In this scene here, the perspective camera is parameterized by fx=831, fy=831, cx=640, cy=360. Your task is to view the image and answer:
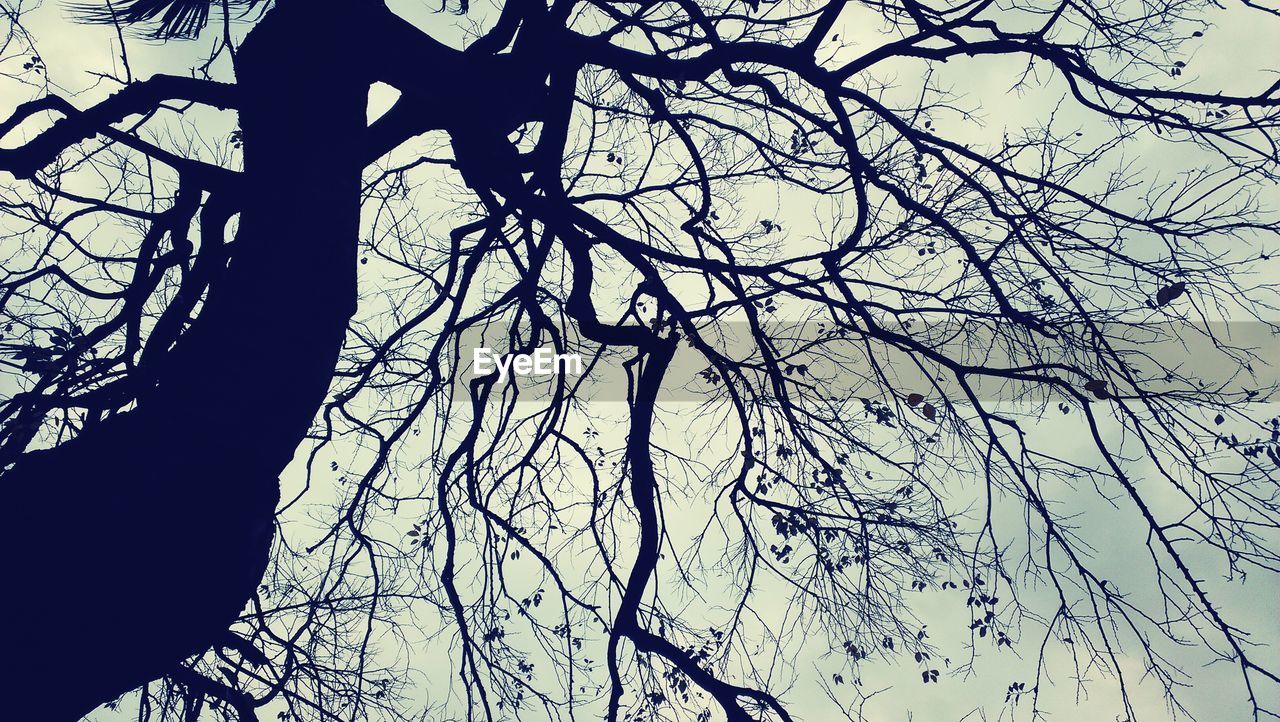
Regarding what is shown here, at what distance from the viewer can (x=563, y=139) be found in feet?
13.0

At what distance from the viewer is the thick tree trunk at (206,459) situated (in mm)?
2039

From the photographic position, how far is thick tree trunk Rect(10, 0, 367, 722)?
2039mm

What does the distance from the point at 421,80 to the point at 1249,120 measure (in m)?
3.72

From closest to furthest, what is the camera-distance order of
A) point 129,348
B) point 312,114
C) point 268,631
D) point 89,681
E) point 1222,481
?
point 89,681, point 312,114, point 1222,481, point 129,348, point 268,631

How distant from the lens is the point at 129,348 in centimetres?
424

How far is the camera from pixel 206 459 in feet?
7.67

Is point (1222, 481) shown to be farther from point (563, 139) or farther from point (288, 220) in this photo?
point (288, 220)

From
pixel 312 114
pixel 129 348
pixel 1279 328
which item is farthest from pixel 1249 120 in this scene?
pixel 129 348

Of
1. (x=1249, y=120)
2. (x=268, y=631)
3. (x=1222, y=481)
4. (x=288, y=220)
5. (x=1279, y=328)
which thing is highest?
(x=1249, y=120)

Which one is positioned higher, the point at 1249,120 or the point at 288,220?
the point at 1249,120

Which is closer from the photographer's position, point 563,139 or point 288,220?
point 288,220

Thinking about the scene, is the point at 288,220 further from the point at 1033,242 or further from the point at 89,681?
the point at 1033,242

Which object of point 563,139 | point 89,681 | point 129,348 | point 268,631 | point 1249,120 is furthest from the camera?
point 268,631

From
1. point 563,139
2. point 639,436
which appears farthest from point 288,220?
point 639,436
